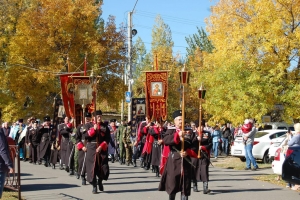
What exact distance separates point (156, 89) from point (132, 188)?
5202 mm

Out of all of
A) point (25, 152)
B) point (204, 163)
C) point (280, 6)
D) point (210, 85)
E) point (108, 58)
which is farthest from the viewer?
point (108, 58)

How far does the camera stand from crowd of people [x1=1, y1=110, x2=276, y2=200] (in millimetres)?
10375

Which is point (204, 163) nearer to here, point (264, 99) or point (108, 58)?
point (264, 99)

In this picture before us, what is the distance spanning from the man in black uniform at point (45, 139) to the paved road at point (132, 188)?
12.1 feet

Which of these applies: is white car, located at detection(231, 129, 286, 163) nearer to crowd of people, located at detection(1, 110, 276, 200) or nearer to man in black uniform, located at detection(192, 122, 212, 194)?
crowd of people, located at detection(1, 110, 276, 200)

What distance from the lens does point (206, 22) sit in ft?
118

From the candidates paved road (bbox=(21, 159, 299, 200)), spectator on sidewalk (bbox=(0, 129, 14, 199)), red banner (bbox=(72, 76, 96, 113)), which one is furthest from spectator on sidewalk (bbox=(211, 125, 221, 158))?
spectator on sidewalk (bbox=(0, 129, 14, 199))

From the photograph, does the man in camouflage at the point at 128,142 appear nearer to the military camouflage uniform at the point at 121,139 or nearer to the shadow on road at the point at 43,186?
the military camouflage uniform at the point at 121,139

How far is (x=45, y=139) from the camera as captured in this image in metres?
22.7

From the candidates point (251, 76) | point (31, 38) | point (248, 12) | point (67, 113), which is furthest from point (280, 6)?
point (31, 38)

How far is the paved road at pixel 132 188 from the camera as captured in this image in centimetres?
1274

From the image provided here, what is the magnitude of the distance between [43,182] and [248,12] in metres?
15.5

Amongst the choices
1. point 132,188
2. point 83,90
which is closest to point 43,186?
point 132,188

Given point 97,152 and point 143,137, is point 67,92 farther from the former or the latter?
point 97,152
